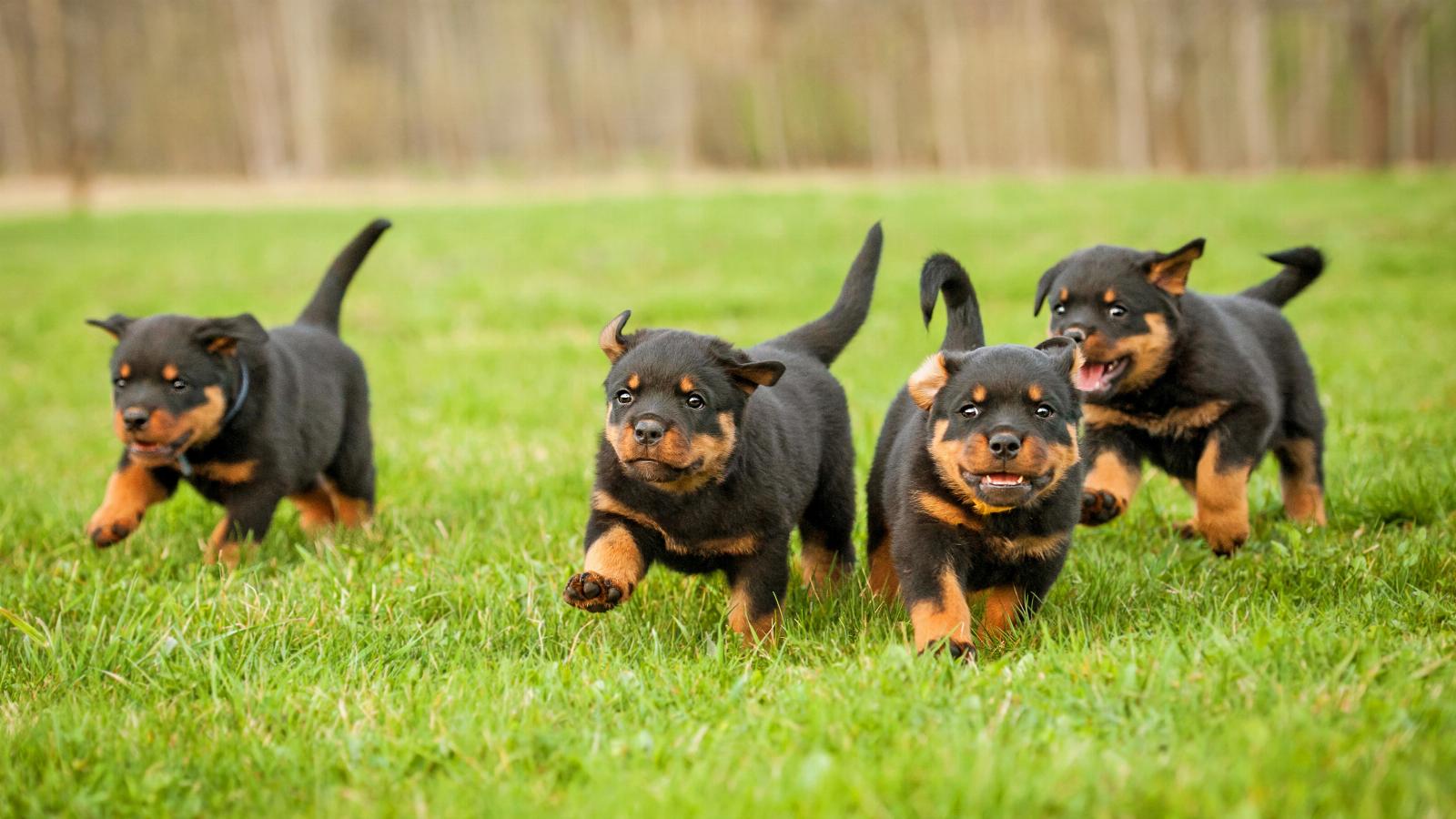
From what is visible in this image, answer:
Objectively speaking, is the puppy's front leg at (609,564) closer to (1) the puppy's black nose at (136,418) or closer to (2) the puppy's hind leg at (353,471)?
(1) the puppy's black nose at (136,418)

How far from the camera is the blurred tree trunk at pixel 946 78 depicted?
4066 centimetres

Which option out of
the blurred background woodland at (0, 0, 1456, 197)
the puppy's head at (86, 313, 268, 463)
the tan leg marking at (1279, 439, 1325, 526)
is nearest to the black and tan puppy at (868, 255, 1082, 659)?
the tan leg marking at (1279, 439, 1325, 526)

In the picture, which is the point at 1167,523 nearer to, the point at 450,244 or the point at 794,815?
the point at 794,815

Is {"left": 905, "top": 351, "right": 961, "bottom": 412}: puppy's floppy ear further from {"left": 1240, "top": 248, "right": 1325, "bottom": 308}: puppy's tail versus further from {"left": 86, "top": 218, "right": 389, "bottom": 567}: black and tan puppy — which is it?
{"left": 86, "top": 218, "right": 389, "bottom": 567}: black and tan puppy

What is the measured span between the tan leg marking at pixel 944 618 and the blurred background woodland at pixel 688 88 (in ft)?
114

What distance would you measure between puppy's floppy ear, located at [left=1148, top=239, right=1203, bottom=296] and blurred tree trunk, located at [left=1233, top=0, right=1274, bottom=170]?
30.2 m

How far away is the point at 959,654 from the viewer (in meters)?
3.13

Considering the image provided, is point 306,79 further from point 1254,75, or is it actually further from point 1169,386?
point 1169,386

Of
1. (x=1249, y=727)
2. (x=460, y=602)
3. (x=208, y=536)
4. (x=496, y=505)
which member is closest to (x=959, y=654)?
(x=1249, y=727)

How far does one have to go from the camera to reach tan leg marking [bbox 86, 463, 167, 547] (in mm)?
4324

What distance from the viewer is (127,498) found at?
444 centimetres

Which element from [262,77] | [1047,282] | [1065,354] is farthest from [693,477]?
[262,77]

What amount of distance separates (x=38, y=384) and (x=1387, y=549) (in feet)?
31.9

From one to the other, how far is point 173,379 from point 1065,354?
3.00 m
